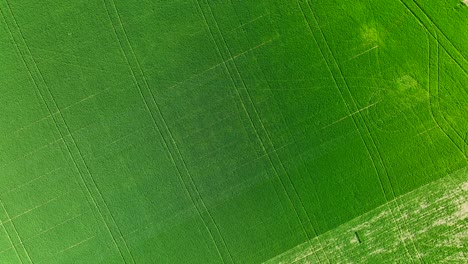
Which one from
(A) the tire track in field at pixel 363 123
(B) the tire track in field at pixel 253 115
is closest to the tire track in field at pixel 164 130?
(B) the tire track in field at pixel 253 115

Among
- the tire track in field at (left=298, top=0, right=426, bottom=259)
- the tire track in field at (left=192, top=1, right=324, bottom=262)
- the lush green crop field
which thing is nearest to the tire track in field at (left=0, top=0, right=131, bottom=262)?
the lush green crop field

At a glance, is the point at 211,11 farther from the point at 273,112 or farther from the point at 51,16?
the point at 51,16

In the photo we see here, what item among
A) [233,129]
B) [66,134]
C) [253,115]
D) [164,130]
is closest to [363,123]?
[253,115]

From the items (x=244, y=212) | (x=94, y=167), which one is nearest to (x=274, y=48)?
(x=244, y=212)

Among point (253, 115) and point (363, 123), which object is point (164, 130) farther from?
point (363, 123)

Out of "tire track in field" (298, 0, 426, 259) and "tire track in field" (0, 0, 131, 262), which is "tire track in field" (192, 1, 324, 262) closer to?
"tire track in field" (298, 0, 426, 259)

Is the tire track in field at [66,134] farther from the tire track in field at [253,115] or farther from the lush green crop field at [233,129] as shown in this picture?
the tire track in field at [253,115]

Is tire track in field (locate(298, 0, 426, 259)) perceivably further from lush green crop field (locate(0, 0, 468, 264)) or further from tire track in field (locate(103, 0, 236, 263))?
tire track in field (locate(103, 0, 236, 263))

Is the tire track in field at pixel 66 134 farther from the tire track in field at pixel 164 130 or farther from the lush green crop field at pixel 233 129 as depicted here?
the tire track in field at pixel 164 130
